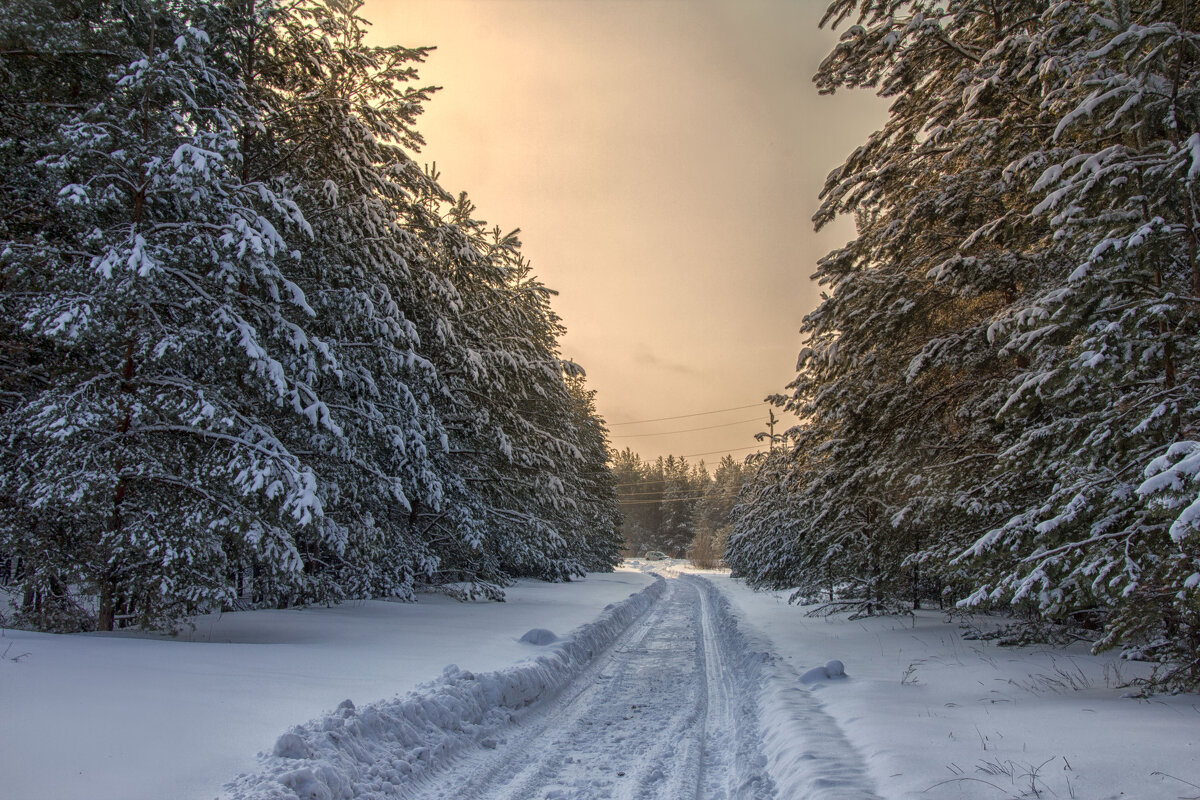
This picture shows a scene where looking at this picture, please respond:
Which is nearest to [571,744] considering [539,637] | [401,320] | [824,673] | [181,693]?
[181,693]

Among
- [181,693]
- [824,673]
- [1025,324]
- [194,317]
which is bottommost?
[824,673]

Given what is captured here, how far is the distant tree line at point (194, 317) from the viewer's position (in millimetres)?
7562

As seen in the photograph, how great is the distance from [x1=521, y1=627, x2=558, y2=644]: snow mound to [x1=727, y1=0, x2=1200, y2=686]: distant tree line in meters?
5.05

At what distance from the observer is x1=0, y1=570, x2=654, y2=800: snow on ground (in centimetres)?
350

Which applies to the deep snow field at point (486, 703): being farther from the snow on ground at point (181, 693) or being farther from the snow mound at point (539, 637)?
the snow mound at point (539, 637)

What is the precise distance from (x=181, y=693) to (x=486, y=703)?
8.64 feet

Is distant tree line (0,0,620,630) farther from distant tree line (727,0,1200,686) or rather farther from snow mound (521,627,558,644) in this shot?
distant tree line (727,0,1200,686)

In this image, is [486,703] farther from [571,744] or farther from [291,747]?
[291,747]

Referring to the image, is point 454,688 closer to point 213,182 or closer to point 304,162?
point 213,182

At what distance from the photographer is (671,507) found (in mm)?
89938

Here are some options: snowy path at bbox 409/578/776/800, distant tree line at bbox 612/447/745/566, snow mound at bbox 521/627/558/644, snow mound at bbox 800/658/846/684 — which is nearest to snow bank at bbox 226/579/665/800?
snowy path at bbox 409/578/776/800

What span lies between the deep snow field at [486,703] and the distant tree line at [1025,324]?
0.90 metres

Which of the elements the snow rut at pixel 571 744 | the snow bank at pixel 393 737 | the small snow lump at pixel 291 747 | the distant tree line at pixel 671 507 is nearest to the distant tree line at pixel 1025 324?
the snow rut at pixel 571 744

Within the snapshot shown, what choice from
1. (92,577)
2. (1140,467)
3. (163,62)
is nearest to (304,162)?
(163,62)
